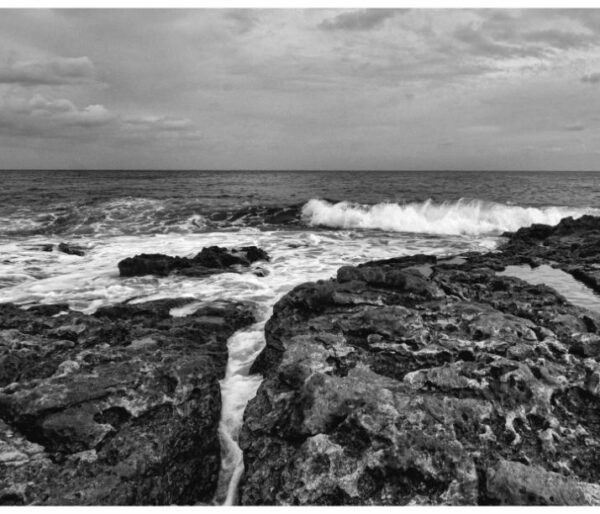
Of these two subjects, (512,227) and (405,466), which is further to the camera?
(512,227)

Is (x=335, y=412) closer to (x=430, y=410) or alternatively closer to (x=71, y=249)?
(x=430, y=410)

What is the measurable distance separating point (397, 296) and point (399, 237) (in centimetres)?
1338

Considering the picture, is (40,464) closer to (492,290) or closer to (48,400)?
(48,400)

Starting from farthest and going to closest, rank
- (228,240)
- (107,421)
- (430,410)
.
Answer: (228,240)
(107,421)
(430,410)

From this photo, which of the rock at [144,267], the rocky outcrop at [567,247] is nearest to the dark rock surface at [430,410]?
the rocky outcrop at [567,247]

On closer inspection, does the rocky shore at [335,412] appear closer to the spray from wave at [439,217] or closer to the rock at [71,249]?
the rock at [71,249]

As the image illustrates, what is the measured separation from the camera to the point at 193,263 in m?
11.8

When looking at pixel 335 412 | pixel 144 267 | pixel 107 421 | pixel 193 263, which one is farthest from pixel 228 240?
pixel 335 412

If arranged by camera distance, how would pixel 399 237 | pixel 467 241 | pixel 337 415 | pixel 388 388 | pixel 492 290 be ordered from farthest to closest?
1. pixel 399 237
2. pixel 467 241
3. pixel 492 290
4. pixel 388 388
5. pixel 337 415

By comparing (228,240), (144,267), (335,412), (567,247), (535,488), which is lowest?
(228,240)

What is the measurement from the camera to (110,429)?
12.3ft

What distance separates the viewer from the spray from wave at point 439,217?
72.2 ft

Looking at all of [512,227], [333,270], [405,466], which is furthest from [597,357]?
[512,227]

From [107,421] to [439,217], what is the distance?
22.5 metres
